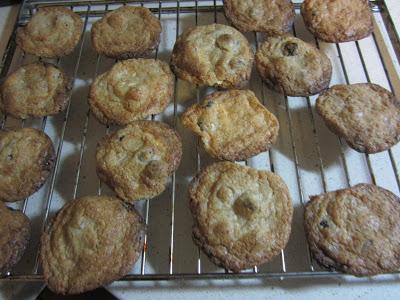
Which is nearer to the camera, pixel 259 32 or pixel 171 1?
pixel 259 32

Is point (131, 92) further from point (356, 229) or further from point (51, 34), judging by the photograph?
point (356, 229)

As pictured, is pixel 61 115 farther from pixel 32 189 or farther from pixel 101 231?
pixel 101 231

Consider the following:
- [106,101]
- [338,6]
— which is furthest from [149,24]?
[338,6]

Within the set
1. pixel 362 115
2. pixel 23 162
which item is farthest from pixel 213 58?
pixel 23 162

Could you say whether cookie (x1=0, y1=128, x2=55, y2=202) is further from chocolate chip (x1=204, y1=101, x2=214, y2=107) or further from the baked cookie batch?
chocolate chip (x1=204, y1=101, x2=214, y2=107)

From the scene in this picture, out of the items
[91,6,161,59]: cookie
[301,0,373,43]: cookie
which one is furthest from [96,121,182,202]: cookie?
[301,0,373,43]: cookie

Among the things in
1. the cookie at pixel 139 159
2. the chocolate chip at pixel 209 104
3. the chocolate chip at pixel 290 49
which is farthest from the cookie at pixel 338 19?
the cookie at pixel 139 159
